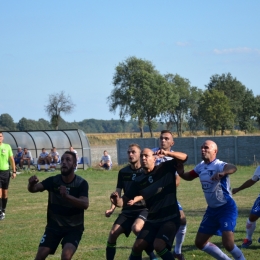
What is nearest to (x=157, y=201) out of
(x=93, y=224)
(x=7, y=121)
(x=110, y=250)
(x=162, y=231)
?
(x=162, y=231)

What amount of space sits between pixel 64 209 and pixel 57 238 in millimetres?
392

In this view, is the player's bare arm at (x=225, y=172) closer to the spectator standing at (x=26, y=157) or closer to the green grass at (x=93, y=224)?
the green grass at (x=93, y=224)

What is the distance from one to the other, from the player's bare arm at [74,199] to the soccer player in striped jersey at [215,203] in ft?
4.93

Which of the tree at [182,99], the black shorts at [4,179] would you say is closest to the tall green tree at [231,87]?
the tree at [182,99]

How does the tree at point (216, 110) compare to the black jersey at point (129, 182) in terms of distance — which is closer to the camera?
the black jersey at point (129, 182)

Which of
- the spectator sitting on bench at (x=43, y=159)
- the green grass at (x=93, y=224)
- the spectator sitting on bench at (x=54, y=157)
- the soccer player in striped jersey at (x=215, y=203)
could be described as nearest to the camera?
the soccer player in striped jersey at (x=215, y=203)

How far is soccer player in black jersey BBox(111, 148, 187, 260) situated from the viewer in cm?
773

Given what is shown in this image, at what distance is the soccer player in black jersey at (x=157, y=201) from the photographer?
7.73 meters

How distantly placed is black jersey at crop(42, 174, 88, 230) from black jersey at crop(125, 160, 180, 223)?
846mm

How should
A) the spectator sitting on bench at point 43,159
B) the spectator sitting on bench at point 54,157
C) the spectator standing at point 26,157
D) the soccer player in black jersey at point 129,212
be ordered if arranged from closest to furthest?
the soccer player in black jersey at point 129,212 → the spectator sitting on bench at point 54,157 → the spectator sitting on bench at point 43,159 → the spectator standing at point 26,157

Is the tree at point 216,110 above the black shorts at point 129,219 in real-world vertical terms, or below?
above

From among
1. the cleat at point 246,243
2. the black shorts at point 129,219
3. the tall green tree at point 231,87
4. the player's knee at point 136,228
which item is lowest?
the cleat at point 246,243

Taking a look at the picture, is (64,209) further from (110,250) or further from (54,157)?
(54,157)

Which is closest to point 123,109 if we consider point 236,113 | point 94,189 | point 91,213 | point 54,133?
point 236,113
